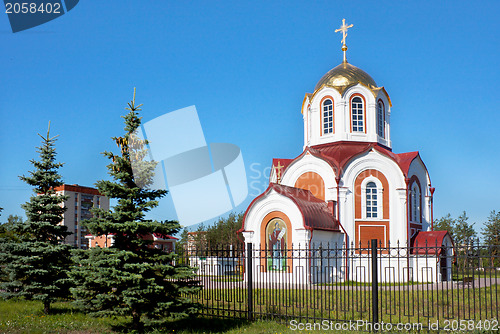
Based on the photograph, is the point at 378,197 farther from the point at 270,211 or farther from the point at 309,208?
the point at 270,211

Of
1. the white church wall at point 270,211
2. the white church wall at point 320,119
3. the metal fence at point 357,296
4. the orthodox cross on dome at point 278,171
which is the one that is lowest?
the metal fence at point 357,296

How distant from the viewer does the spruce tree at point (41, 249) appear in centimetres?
1270

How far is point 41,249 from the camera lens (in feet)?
41.9

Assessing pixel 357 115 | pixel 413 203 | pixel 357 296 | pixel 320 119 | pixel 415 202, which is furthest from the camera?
pixel 320 119

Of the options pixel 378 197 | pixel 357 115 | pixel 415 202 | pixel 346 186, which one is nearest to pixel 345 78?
pixel 357 115

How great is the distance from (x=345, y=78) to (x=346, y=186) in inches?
262

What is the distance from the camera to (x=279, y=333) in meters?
9.66

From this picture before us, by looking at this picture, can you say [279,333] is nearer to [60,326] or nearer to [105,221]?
[105,221]

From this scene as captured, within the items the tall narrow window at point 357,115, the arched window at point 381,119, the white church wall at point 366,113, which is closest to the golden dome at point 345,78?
the white church wall at point 366,113

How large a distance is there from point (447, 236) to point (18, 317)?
19705mm

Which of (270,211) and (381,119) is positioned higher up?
(381,119)

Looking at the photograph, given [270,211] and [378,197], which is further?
[378,197]

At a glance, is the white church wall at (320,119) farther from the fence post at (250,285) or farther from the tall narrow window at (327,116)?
the fence post at (250,285)

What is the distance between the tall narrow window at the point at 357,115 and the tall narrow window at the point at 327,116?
123cm
